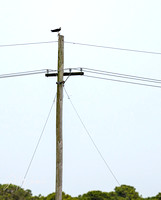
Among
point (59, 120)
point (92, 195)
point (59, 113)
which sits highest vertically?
point (92, 195)

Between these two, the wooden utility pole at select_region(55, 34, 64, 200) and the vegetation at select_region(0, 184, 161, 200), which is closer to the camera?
the wooden utility pole at select_region(55, 34, 64, 200)

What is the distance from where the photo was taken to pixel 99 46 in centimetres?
2342

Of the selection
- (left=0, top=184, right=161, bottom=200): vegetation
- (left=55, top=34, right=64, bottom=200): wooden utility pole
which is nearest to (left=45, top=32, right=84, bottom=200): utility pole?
(left=55, top=34, right=64, bottom=200): wooden utility pole

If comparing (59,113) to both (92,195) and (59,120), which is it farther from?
(92,195)

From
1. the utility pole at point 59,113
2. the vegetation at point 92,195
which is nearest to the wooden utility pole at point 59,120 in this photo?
the utility pole at point 59,113

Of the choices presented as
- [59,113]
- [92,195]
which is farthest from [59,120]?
[92,195]

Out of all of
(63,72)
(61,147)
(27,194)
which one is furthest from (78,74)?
(27,194)

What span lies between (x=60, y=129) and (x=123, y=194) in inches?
1768

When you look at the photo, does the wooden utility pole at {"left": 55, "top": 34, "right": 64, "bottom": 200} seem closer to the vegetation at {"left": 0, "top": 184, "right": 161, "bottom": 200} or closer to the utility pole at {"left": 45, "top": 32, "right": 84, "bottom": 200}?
the utility pole at {"left": 45, "top": 32, "right": 84, "bottom": 200}

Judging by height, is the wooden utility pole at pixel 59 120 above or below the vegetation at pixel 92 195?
below

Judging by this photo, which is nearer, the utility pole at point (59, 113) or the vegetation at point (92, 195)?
the utility pole at point (59, 113)

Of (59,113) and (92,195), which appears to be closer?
(59,113)

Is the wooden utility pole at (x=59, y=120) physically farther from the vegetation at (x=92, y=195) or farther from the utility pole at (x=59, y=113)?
the vegetation at (x=92, y=195)

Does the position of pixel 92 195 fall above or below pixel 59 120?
above
